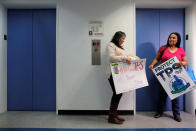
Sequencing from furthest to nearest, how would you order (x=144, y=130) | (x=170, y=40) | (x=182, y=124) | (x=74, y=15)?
(x=74, y=15)
(x=170, y=40)
(x=182, y=124)
(x=144, y=130)

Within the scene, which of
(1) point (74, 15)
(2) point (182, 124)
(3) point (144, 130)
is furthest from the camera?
(1) point (74, 15)

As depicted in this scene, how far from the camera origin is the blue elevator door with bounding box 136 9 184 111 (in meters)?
3.00

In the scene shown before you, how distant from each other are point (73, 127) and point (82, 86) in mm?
782

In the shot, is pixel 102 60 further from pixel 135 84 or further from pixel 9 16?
pixel 9 16

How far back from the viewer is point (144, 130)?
2047 millimetres

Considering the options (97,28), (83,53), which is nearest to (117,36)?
(97,28)

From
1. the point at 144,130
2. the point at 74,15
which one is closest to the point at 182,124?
the point at 144,130

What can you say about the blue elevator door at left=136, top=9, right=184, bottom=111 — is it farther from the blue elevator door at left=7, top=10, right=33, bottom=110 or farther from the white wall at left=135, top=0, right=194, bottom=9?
the blue elevator door at left=7, top=10, right=33, bottom=110

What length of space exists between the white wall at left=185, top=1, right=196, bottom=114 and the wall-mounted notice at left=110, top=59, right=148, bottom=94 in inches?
47.0

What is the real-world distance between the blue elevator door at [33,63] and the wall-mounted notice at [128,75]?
1482 mm

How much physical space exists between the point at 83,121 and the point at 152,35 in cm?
219

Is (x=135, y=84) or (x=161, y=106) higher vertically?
(x=135, y=84)

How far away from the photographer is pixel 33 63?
3.05m

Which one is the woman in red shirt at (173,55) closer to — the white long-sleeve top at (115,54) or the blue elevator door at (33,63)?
the white long-sleeve top at (115,54)
